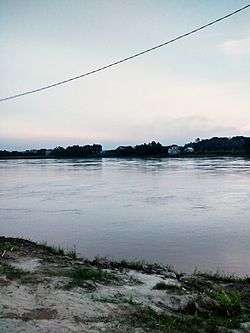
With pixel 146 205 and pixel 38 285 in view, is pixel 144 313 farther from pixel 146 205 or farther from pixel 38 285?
pixel 146 205

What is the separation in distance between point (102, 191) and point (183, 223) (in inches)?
527

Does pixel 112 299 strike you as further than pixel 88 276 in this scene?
No

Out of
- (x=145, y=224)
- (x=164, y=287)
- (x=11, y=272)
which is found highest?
(x=11, y=272)

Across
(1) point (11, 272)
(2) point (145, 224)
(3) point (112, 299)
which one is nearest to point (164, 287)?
(3) point (112, 299)

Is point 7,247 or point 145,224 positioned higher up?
point 7,247

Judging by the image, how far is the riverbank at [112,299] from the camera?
546 cm

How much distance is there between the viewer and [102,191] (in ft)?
96.6

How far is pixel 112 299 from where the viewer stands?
261 inches

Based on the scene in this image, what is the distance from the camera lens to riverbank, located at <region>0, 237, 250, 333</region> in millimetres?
5461

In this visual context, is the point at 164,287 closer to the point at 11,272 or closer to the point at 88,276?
the point at 88,276

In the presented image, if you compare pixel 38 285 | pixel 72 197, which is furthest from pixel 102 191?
pixel 38 285

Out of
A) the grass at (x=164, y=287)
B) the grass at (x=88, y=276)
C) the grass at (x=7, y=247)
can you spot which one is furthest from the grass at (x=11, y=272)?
the grass at (x=164, y=287)

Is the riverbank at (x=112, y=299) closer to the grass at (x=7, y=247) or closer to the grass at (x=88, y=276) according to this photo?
the grass at (x=88, y=276)

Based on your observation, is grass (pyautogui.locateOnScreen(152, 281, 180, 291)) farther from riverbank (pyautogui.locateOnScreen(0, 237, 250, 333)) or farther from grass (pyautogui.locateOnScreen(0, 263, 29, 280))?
grass (pyautogui.locateOnScreen(0, 263, 29, 280))
